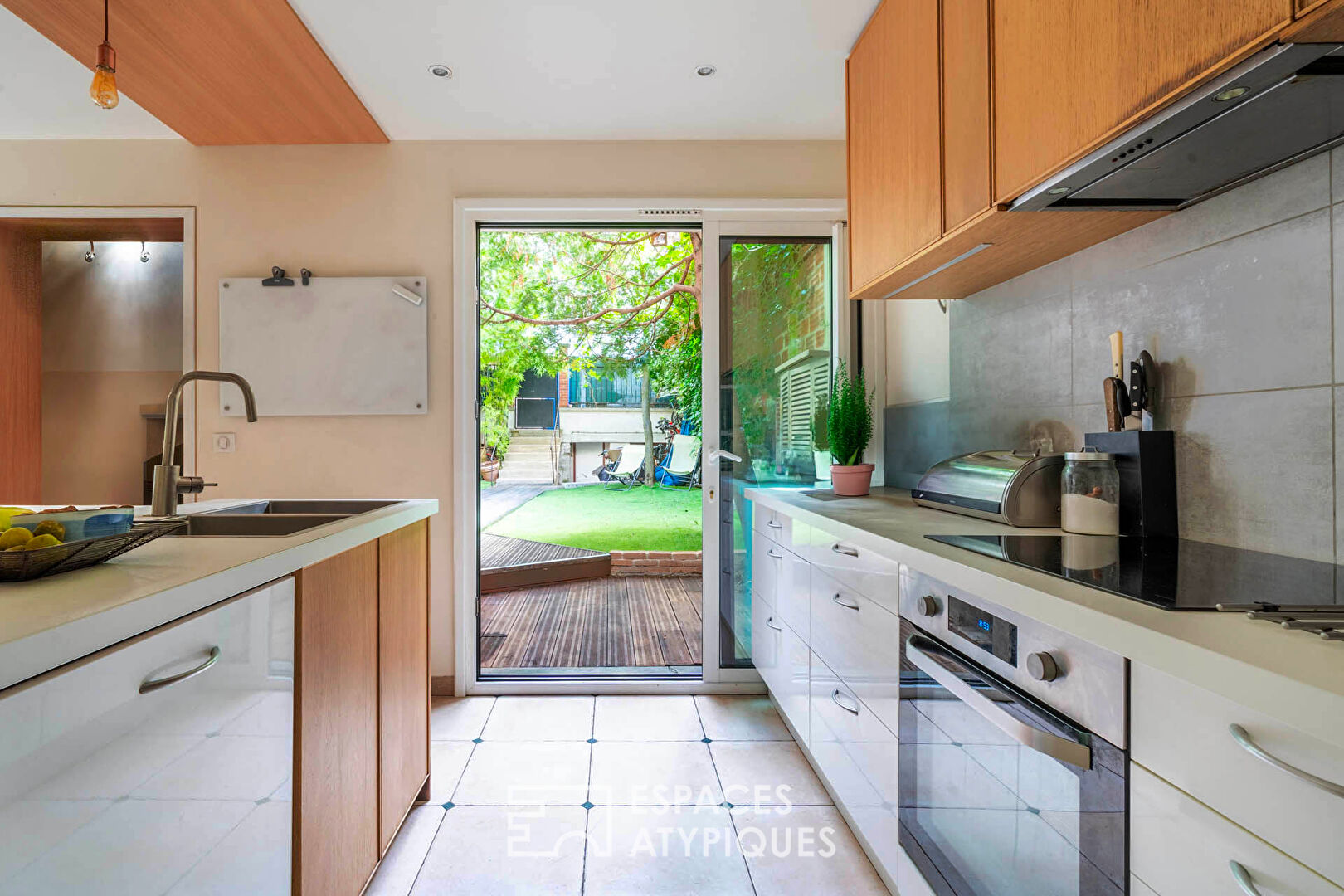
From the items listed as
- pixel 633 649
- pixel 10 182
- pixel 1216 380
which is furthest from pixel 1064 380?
pixel 10 182

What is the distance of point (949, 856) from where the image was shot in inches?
45.6

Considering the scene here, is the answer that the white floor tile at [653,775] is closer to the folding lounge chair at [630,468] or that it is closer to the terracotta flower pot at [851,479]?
the terracotta flower pot at [851,479]

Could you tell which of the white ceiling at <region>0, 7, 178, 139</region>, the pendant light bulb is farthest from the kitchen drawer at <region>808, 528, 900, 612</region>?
the white ceiling at <region>0, 7, 178, 139</region>

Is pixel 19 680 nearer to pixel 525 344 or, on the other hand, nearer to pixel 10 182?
pixel 10 182

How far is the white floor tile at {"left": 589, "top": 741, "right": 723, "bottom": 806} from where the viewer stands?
6.66 ft

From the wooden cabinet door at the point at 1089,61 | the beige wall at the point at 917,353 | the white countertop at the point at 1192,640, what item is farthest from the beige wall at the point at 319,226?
the white countertop at the point at 1192,640

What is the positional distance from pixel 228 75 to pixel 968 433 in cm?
284

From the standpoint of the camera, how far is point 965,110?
148 cm

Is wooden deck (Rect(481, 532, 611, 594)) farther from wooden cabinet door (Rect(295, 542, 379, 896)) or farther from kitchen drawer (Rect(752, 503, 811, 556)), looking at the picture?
wooden cabinet door (Rect(295, 542, 379, 896))

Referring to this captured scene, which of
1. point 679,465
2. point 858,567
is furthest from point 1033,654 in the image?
point 679,465

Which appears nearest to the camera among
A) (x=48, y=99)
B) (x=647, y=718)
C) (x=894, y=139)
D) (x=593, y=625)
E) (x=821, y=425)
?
(x=894, y=139)

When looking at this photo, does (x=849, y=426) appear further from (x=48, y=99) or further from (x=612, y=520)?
(x=612, y=520)

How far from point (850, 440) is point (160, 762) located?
6.88ft

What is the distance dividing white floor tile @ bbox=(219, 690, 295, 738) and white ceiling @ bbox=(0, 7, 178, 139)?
7.53 ft
